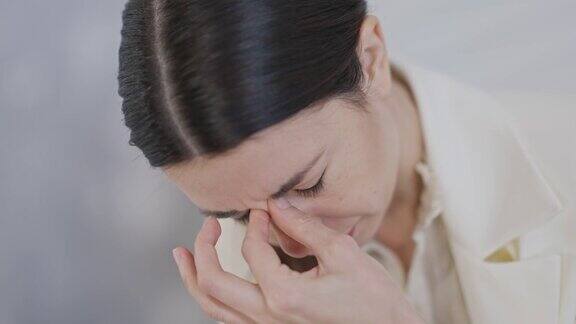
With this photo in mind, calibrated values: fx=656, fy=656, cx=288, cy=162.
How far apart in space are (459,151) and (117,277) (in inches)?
22.6

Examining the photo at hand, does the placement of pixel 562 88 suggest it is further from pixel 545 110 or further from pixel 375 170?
pixel 375 170

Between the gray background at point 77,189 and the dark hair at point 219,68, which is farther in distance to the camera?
the gray background at point 77,189

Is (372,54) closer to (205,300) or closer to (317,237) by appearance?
(317,237)

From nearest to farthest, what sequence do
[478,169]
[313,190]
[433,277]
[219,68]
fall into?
[219,68] → [313,190] → [478,169] → [433,277]

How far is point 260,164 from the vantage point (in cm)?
68

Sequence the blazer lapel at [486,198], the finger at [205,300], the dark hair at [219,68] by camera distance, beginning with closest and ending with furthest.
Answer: the dark hair at [219,68]
the finger at [205,300]
the blazer lapel at [486,198]

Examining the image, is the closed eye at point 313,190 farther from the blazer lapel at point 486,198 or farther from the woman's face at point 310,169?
the blazer lapel at point 486,198

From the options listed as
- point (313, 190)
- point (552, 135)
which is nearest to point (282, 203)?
point (313, 190)

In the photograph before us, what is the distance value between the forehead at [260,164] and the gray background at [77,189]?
316 millimetres

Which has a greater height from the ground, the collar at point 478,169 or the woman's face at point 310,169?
the woman's face at point 310,169

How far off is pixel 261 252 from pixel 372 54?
0.89 feet

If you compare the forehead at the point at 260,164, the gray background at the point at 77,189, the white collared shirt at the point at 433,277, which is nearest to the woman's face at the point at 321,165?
the forehead at the point at 260,164

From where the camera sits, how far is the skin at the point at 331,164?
684mm

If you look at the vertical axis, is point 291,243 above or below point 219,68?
below
